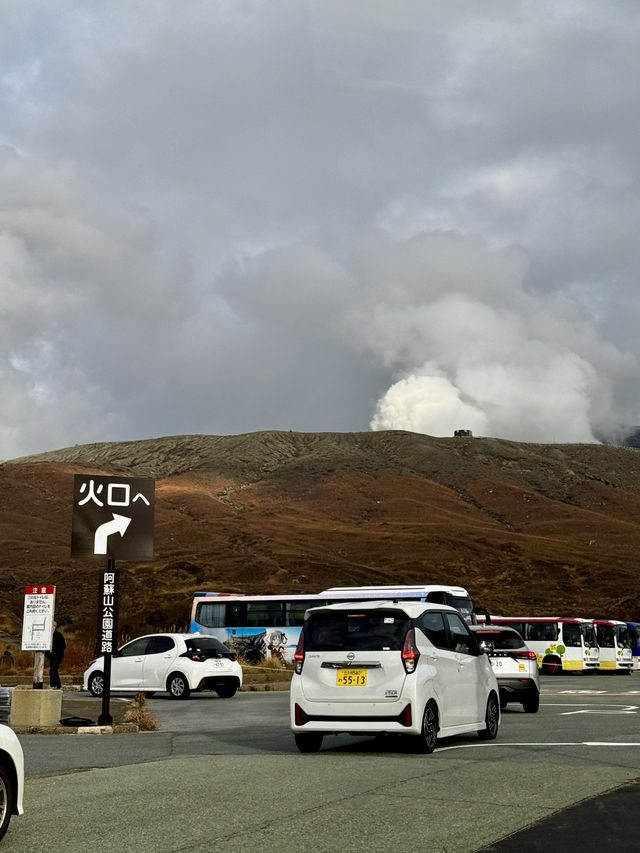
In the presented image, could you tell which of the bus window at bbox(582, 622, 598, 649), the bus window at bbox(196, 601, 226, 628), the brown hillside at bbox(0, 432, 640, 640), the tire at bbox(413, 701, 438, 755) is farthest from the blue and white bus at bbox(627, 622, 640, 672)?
the tire at bbox(413, 701, 438, 755)

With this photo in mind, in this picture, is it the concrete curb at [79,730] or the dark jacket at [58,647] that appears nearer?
the concrete curb at [79,730]

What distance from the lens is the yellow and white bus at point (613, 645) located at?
154 feet

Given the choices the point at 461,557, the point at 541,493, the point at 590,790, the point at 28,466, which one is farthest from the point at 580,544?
the point at 590,790

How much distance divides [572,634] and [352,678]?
35826mm

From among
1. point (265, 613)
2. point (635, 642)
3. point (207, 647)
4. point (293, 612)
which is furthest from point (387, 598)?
point (635, 642)

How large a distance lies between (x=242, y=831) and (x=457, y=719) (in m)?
6.66

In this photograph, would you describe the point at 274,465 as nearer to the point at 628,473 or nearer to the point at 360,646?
the point at 628,473

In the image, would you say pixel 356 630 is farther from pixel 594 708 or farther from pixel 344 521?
pixel 344 521

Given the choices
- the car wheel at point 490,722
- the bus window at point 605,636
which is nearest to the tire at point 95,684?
the car wheel at point 490,722

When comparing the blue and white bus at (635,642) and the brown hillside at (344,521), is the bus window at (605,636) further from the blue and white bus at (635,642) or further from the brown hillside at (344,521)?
the brown hillside at (344,521)

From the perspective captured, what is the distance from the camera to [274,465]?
13512cm

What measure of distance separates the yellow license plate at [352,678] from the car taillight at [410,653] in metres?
0.54

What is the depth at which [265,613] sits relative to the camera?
41.6m

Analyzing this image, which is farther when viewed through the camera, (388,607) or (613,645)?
(613,645)
